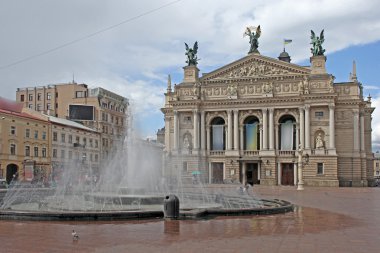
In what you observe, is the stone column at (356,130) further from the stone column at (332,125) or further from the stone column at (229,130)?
the stone column at (229,130)

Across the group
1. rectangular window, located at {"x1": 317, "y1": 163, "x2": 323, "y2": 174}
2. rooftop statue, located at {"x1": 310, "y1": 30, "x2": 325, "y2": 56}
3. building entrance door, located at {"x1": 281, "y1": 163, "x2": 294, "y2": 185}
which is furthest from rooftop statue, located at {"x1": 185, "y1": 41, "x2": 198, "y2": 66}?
rectangular window, located at {"x1": 317, "y1": 163, "x2": 323, "y2": 174}

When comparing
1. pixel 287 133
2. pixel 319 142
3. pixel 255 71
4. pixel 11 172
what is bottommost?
pixel 11 172

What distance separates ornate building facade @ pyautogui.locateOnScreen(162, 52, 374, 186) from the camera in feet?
232

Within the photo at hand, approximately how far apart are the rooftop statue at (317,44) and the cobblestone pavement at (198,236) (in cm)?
5815

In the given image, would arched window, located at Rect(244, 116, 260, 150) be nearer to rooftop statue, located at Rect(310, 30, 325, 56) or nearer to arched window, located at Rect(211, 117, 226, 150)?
arched window, located at Rect(211, 117, 226, 150)

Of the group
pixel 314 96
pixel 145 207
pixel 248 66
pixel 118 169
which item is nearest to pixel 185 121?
pixel 248 66

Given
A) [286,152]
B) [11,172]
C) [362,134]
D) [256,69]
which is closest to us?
[11,172]

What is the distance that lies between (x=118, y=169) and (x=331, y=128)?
4683 centimetres

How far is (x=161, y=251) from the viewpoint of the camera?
11.4 metres

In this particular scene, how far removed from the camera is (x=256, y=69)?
7506 cm

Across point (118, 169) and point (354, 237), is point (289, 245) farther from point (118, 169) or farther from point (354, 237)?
point (118, 169)

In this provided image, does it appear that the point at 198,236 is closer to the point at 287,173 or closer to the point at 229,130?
the point at 287,173

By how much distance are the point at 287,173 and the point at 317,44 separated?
21.6m

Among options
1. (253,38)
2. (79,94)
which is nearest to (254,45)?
(253,38)
